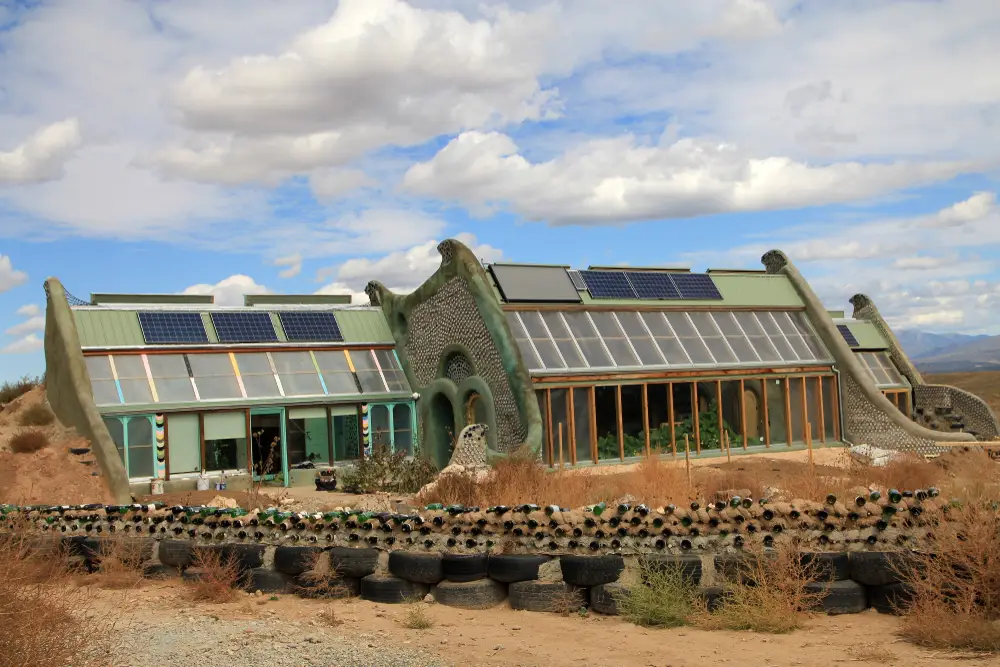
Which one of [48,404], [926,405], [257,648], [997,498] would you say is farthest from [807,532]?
[926,405]

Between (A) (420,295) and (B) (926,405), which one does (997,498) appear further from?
(B) (926,405)

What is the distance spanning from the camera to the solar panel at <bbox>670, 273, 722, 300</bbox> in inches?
1089

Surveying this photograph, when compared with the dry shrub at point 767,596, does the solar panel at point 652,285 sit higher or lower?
higher

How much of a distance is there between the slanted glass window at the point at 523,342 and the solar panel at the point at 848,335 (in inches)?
496

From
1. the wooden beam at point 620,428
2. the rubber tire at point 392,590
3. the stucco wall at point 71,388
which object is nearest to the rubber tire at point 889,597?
the rubber tire at point 392,590

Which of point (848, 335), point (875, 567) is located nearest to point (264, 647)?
point (875, 567)

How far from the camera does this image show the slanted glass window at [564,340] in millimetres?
23703

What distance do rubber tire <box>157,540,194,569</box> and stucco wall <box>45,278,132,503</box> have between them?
8.28 meters

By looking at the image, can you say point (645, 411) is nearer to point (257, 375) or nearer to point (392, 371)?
point (392, 371)

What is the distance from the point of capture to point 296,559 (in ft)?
36.9

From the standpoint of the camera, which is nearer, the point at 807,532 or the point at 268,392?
the point at 807,532

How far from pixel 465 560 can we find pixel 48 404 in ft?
57.6

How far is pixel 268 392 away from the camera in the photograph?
23781 mm

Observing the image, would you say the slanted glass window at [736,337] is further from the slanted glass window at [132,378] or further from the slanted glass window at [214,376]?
the slanted glass window at [132,378]
